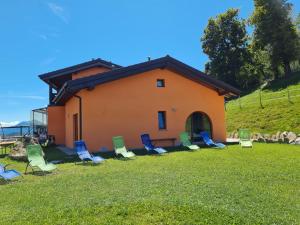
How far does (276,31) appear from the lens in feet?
135

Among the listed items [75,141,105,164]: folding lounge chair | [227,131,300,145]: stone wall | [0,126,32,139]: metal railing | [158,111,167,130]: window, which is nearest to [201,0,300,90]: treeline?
[227,131,300,145]: stone wall

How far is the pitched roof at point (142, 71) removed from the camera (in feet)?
56.2

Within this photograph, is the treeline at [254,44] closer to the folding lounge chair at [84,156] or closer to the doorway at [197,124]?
the doorway at [197,124]

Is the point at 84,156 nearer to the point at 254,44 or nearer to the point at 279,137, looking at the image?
the point at 279,137

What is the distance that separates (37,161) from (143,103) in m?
8.71

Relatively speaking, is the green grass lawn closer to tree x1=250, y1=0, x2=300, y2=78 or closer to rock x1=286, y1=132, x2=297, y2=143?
rock x1=286, y1=132, x2=297, y2=143

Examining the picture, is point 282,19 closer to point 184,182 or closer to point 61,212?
point 184,182

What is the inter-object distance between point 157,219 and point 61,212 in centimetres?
190

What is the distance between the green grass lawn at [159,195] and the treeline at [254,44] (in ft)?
108

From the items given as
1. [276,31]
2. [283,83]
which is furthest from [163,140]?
[276,31]

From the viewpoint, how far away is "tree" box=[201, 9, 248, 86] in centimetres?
5100

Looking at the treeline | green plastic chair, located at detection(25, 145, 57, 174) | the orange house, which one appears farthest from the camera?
the treeline

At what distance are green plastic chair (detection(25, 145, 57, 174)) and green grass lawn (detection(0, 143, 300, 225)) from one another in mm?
543

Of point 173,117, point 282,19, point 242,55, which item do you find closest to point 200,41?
point 242,55
